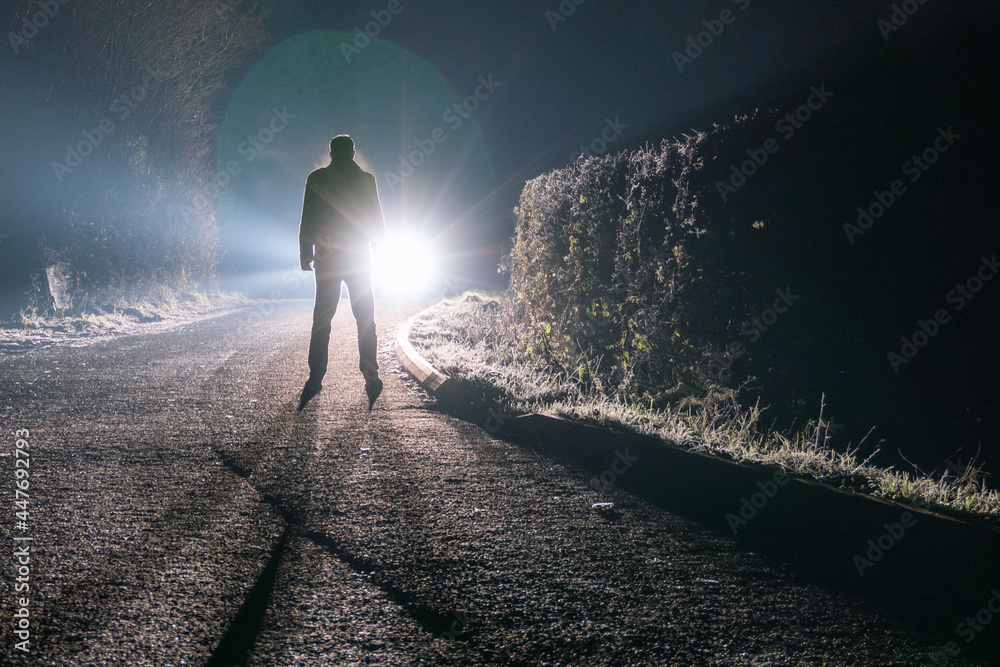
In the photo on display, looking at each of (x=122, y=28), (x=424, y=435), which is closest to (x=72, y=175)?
(x=122, y=28)

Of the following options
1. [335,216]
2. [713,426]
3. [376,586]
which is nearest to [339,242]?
[335,216]

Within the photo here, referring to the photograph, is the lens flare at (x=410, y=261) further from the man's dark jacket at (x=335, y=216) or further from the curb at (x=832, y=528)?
the curb at (x=832, y=528)

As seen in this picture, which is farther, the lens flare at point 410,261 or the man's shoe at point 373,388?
the lens flare at point 410,261

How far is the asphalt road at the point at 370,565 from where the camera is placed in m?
2.24

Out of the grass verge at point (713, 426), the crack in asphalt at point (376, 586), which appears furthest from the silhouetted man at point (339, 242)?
the crack in asphalt at point (376, 586)

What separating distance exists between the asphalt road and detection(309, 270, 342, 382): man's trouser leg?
1386mm

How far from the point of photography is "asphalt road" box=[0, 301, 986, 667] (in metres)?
2.24

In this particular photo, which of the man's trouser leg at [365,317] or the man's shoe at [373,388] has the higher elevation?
the man's trouser leg at [365,317]

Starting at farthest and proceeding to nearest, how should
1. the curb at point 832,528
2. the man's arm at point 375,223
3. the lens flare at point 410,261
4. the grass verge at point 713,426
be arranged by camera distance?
the lens flare at point 410,261
the man's arm at point 375,223
the grass verge at point 713,426
the curb at point 832,528

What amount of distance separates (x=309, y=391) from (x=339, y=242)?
1492 millimetres

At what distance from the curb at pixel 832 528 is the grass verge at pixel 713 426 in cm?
19

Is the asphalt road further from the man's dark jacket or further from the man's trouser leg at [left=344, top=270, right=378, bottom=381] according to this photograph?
the man's dark jacket

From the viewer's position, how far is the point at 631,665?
7.07 ft

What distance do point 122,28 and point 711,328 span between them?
14431 mm
